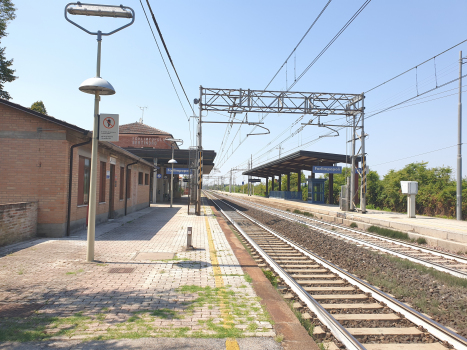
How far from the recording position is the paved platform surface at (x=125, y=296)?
4094 millimetres

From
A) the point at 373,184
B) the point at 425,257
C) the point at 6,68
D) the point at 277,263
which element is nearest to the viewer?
the point at 277,263

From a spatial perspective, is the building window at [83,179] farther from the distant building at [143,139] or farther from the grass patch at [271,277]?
the distant building at [143,139]

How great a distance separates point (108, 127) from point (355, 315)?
6.06 metres

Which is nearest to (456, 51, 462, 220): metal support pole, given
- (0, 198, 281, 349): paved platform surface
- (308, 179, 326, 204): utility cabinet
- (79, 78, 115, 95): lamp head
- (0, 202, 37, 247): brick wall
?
(0, 198, 281, 349): paved platform surface

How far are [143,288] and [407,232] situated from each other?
11.6 meters

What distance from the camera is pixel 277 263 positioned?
7.99 m

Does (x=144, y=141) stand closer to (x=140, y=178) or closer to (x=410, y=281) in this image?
(x=140, y=178)

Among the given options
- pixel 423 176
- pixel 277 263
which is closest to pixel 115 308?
pixel 277 263

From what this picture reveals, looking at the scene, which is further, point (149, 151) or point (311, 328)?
point (149, 151)

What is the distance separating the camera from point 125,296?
5.34m

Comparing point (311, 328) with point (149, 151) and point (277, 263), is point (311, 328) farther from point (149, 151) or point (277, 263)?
point (149, 151)

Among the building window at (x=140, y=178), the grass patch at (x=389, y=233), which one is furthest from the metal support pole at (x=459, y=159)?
the building window at (x=140, y=178)

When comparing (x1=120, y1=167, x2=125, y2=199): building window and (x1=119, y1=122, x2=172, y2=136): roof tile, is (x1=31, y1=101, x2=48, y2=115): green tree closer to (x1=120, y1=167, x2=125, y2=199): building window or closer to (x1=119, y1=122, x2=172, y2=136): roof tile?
(x1=119, y1=122, x2=172, y2=136): roof tile

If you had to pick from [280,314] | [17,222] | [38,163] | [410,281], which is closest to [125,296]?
[280,314]
